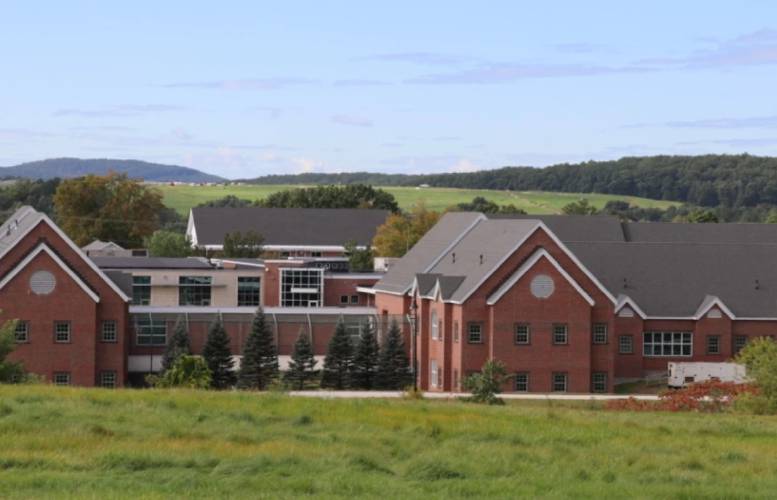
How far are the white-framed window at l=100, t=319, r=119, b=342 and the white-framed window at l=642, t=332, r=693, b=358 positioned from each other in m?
25.5

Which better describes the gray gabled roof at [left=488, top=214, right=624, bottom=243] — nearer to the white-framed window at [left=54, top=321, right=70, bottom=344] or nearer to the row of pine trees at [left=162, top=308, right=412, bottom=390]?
the row of pine trees at [left=162, top=308, right=412, bottom=390]

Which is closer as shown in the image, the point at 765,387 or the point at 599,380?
the point at 765,387

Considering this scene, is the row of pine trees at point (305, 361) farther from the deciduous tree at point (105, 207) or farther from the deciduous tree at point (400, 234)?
the deciduous tree at point (105, 207)

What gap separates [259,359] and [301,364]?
6.72 feet

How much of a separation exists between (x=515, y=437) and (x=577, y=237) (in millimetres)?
67444

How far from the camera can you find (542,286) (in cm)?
7119

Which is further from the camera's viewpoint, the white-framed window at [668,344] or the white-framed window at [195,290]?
the white-framed window at [195,290]

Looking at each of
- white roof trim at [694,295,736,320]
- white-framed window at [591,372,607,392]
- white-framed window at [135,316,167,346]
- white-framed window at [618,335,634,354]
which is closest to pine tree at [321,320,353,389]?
white-framed window at [135,316,167,346]

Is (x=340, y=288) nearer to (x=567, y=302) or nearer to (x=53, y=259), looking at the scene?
(x=567, y=302)

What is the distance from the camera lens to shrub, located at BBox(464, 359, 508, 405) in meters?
46.6

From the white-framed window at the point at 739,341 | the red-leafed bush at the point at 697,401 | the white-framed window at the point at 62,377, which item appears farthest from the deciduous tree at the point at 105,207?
the red-leafed bush at the point at 697,401

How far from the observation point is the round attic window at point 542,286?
233ft

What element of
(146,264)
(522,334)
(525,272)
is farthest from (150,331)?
(146,264)

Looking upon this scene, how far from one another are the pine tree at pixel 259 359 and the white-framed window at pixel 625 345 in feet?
55.6
